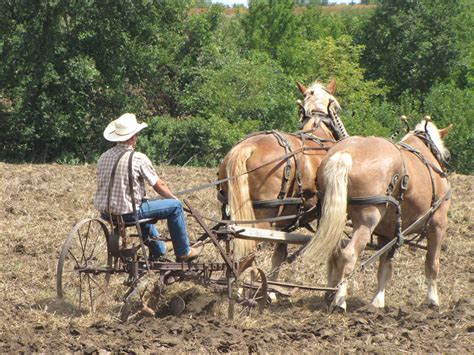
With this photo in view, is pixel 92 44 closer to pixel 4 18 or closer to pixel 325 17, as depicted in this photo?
pixel 4 18

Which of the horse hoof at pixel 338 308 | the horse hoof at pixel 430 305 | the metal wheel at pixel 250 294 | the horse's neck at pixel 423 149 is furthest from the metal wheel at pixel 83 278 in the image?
the horse's neck at pixel 423 149

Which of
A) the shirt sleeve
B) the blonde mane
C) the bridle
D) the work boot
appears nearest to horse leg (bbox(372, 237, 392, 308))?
the blonde mane

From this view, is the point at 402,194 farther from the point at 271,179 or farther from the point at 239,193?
the point at 239,193

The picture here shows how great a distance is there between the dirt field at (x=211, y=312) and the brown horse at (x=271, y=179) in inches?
32.8

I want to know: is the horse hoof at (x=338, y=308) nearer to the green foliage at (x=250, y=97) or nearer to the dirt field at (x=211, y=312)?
the dirt field at (x=211, y=312)

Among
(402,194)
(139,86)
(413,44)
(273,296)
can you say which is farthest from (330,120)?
(413,44)

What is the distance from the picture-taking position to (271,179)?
25.4 ft

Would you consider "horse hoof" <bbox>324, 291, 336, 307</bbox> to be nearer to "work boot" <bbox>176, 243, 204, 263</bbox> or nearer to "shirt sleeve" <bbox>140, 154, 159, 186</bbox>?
"work boot" <bbox>176, 243, 204, 263</bbox>

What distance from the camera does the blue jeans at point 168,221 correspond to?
22.3ft

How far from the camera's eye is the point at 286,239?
7.61 m

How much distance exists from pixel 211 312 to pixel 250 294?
0.48m

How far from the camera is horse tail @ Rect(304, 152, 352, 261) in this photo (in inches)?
281

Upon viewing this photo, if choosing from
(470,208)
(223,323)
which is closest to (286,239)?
(223,323)

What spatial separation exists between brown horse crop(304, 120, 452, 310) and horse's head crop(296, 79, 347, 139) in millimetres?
1133
